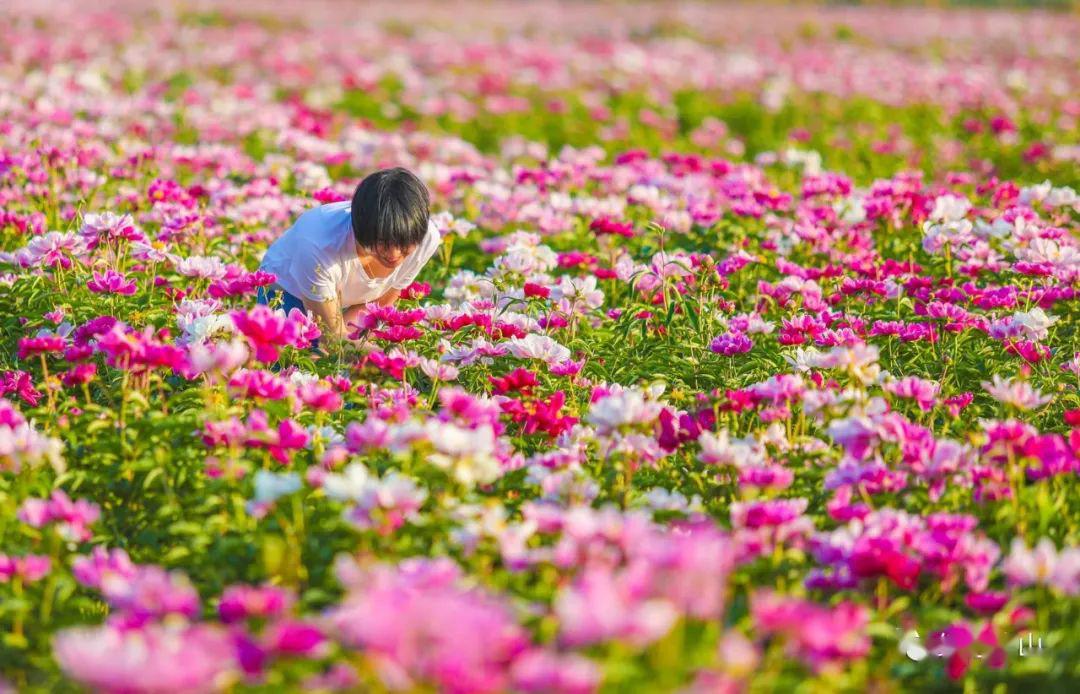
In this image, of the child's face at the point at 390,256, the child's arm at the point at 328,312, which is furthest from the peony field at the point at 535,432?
the child's face at the point at 390,256

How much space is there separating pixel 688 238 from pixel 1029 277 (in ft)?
5.16

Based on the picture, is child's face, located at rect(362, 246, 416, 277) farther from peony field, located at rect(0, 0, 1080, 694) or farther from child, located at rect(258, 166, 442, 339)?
peony field, located at rect(0, 0, 1080, 694)

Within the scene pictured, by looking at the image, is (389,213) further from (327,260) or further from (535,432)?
(535,432)

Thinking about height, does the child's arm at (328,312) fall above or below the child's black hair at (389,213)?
below

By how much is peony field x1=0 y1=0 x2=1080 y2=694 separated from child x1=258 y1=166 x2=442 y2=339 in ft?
0.59

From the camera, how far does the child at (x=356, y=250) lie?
12.3 ft

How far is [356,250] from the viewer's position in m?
4.11

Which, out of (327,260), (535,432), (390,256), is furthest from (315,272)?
(535,432)

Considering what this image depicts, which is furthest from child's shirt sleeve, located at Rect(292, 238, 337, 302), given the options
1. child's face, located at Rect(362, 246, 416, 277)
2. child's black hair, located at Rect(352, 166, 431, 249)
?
child's black hair, located at Rect(352, 166, 431, 249)

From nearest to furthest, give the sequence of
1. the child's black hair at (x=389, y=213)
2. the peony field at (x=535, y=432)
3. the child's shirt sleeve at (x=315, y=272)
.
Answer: the peony field at (x=535, y=432) < the child's black hair at (x=389, y=213) < the child's shirt sleeve at (x=315, y=272)

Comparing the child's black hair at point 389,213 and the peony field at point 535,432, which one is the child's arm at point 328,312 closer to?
the peony field at point 535,432

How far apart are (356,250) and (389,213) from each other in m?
0.44

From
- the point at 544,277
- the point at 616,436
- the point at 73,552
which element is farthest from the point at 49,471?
the point at 544,277

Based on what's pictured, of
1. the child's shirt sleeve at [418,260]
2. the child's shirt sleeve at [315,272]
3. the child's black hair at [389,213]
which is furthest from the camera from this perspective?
the child's shirt sleeve at [418,260]
